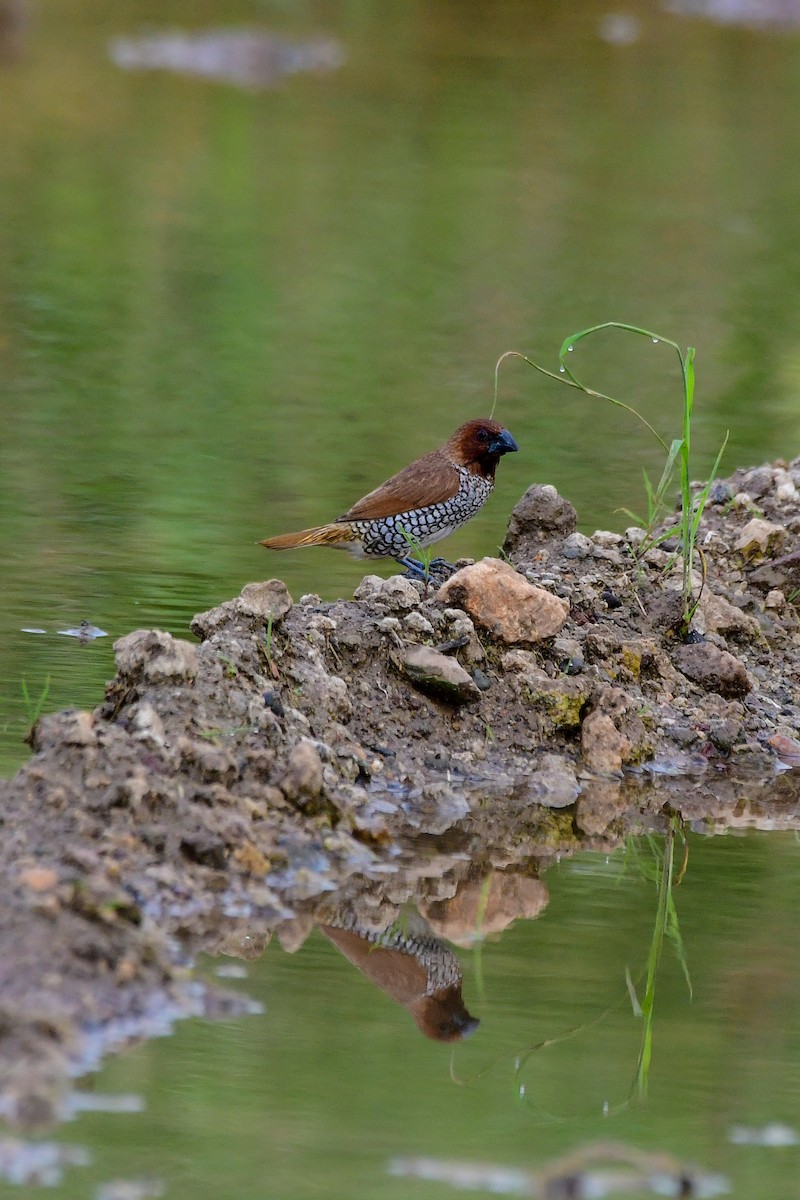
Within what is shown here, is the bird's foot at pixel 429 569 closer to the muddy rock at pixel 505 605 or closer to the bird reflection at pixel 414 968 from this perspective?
the muddy rock at pixel 505 605

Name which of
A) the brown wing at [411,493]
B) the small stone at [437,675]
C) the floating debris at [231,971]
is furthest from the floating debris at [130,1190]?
the brown wing at [411,493]

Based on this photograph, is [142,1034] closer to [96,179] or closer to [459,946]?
[459,946]

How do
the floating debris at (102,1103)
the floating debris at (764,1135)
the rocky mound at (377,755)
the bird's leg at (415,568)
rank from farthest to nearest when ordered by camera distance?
1. the bird's leg at (415,568)
2. the rocky mound at (377,755)
3. the floating debris at (764,1135)
4. the floating debris at (102,1103)

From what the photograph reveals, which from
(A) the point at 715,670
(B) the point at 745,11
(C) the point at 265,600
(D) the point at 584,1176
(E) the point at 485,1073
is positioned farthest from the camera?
(B) the point at 745,11

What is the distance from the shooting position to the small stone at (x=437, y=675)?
5.18 meters

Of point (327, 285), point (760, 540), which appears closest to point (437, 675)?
point (760, 540)

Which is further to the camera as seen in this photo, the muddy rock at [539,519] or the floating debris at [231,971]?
the muddy rock at [539,519]

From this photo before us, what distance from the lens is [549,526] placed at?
636 cm

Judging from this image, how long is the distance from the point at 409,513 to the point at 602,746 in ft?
3.37

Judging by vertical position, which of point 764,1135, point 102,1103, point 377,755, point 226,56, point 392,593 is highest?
point 102,1103

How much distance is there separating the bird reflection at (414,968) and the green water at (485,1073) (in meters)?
0.04

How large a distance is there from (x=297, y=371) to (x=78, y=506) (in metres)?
3.04

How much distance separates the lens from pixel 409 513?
5.96 meters

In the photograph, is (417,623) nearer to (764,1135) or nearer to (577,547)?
(577,547)
